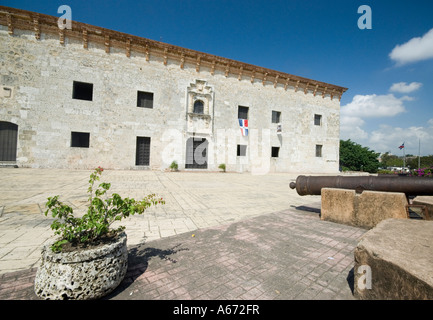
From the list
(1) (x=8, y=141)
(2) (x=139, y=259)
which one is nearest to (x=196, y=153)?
(1) (x=8, y=141)

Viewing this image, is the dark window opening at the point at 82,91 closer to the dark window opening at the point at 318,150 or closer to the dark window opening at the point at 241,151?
the dark window opening at the point at 241,151

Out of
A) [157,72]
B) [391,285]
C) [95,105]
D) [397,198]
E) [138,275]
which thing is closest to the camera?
[391,285]

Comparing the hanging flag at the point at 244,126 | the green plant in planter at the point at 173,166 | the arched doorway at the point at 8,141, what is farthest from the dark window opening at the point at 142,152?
the hanging flag at the point at 244,126

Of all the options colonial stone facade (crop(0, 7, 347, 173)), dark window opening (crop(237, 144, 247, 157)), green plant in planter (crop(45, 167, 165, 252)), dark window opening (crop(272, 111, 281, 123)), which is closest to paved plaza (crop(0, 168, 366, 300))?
green plant in planter (crop(45, 167, 165, 252))

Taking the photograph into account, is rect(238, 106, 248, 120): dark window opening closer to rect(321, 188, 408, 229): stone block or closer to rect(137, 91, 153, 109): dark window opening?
rect(137, 91, 153, 109): dark window opening

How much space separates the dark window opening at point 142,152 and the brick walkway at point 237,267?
12218 mm

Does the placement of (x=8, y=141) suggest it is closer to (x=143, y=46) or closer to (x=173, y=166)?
(x=173, y=166)

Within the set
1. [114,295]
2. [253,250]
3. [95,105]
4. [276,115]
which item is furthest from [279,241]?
[276,115]

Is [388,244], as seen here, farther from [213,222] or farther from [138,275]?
[213,222]

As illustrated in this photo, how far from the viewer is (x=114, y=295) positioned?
1.79 meters

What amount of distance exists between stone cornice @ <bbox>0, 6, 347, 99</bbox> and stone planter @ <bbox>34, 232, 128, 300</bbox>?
51.4 ft

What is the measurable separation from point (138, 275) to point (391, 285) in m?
2.35

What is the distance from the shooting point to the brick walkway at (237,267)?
1.84 metres

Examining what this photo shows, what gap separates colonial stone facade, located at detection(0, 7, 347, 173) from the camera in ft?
38.4
